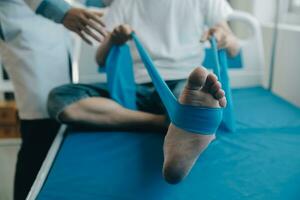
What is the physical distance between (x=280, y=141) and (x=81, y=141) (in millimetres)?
565

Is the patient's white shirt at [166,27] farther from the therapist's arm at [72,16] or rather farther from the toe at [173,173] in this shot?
the toe at [173,173]

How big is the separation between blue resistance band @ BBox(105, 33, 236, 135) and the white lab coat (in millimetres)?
236

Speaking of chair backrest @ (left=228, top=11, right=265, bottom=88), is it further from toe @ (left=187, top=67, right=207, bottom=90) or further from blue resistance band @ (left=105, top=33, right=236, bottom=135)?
toe @ (left=187, top=67, right=207, bottom=90)

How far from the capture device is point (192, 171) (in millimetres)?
791

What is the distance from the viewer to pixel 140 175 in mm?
778

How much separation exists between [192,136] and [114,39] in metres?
0.54

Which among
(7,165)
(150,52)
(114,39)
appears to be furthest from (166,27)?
(7,165)

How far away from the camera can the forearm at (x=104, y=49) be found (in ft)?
3.76

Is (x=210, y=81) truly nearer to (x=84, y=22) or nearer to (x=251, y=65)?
(x=84, y=22)

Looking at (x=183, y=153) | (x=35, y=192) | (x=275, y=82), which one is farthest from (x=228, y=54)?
(x=35, y=192)

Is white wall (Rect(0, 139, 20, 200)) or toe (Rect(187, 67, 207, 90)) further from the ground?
toe (Rect(187, 67, 207, 90))

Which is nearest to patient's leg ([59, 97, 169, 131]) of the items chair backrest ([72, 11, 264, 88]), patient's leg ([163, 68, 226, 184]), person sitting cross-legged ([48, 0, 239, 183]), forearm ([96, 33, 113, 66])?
person sitting cross-legged ([48, 0, 239, 183])

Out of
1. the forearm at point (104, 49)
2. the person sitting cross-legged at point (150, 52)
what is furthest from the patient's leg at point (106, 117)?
the forearm at point (104, 49)

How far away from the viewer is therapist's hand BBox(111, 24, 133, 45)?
3.49 ft
